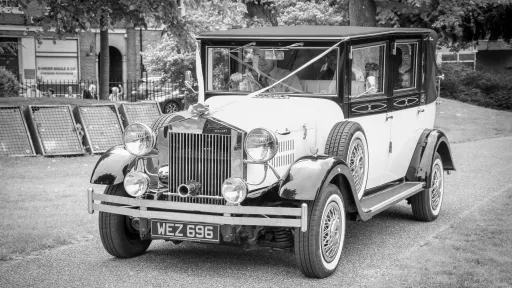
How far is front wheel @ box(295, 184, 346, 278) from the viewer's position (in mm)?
6086

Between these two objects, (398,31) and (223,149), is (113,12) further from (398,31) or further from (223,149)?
(223,149)

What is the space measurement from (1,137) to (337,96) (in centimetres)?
834

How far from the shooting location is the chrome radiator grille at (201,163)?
6.21 meters

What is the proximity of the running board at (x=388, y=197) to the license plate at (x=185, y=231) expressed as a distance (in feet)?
5.41

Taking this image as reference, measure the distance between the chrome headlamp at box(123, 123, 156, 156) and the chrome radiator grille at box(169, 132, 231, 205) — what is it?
295 mm

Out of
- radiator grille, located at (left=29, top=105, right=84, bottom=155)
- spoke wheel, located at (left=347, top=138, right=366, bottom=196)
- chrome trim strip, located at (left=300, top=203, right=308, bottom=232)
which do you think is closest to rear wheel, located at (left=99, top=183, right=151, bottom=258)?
chrome trim strip, located at (left=300, top=203, right=308, bottom=232)

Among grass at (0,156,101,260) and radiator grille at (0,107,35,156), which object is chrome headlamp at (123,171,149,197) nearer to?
grass at (0,156,101,260)

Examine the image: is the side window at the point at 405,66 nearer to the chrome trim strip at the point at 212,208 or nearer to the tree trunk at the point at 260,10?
the chrome trim strip at the point at 212,208

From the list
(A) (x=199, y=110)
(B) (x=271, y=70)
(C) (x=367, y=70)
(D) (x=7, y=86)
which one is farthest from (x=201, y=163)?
(D) (x=7, y=86)

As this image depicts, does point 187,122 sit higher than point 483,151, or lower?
higher

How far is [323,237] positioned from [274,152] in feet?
2.93

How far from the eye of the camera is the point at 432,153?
8.79 m

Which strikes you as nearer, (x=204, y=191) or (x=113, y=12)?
(x=204, y=191)

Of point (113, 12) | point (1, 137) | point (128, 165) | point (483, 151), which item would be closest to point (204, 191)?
point (128, 165)
